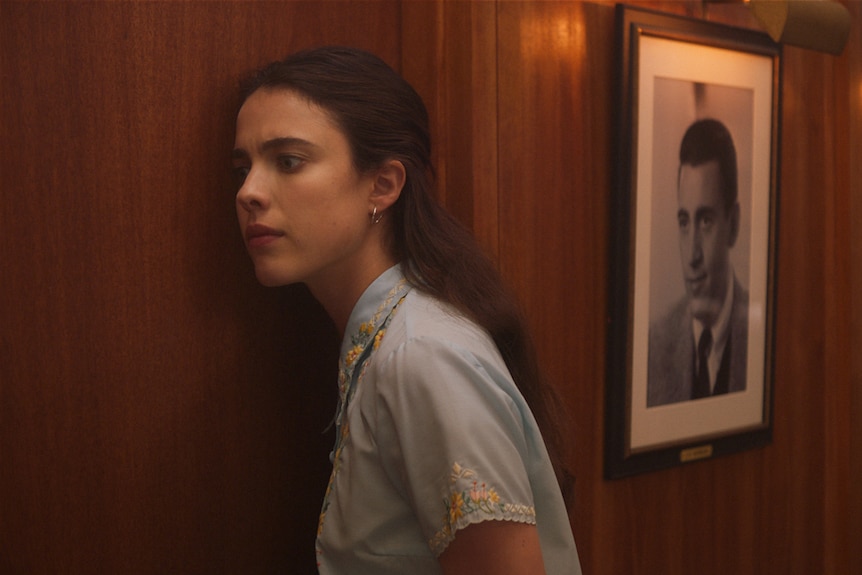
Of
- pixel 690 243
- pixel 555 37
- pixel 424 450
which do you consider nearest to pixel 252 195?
pixel 424 450

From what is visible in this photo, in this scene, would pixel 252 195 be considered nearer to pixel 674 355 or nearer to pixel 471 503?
pixel 471 503

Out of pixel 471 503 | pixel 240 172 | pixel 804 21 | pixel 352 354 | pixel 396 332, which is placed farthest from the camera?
pixel 804 21

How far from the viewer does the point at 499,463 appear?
1106 millimetres

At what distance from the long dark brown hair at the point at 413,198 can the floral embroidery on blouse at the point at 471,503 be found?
0.27 m

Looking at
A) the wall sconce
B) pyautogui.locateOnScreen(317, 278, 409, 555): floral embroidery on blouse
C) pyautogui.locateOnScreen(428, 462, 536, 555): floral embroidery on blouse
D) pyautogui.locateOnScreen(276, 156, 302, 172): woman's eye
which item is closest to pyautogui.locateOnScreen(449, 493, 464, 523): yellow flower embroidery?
A: pyautogui.locateOnScreen(428, 462, 536, 555): floral embroidery on blouse

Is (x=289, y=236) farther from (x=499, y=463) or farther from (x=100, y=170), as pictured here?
(x=499, y=463)

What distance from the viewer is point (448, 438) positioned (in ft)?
3.57

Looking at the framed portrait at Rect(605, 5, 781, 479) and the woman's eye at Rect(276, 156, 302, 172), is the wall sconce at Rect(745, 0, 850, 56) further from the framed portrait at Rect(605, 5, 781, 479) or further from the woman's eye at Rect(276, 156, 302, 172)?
the woman's eye at Rect(276, 156, 302, 172)

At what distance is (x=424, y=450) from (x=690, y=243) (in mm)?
977

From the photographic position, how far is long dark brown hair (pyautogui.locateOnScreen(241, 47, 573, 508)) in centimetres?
132

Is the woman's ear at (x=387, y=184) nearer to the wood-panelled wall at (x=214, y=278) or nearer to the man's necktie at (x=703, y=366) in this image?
the wood-panelled wall at (x=214, y=278)

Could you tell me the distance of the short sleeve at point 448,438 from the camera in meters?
1.08

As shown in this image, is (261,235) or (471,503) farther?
(261,235)

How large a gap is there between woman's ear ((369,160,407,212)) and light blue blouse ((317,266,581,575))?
0.48ft
